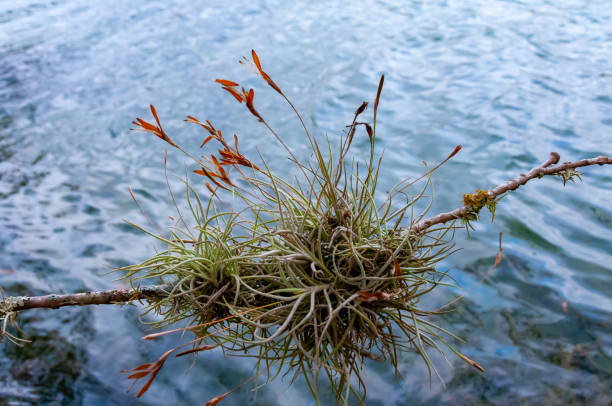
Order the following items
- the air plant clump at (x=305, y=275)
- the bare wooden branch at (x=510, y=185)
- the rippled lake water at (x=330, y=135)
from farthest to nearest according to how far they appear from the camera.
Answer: the rippled lake water at (x=330, y=135), the bare wooden branch at (x=510, y=185), the air plant clump at (x=305, y=275)

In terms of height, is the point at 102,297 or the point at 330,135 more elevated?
the point at 102,297

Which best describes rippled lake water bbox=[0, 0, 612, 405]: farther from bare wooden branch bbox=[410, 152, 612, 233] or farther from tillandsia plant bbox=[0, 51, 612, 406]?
bare wooden branch bbox=[410, 152, 612, 233]

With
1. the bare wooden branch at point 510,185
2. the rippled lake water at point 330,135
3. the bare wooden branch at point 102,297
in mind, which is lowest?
the rippled lake water at point 330,135

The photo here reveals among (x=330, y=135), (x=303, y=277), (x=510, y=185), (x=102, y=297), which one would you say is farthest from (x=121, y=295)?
(x=330, y=135)

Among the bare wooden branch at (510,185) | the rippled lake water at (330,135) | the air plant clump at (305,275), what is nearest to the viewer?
the air plant clump at (305,275)

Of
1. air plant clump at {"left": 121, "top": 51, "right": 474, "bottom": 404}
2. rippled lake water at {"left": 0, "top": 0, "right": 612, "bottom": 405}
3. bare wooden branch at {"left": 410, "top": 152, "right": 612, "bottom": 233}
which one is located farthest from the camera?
rippled lake water at {"left": 0, "top": 0, "right": 612, "bottom": 405}

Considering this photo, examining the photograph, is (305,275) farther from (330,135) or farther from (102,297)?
(330,135)

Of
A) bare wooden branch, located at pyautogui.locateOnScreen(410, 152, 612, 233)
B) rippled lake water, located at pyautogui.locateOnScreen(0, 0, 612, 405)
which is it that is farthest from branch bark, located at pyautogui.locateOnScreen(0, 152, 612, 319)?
rippled lake water, located at pyautogui.locateOnScreen(0, 0, 612, 405)

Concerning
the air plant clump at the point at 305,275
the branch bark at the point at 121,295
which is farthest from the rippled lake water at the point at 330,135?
the branch bark at the point at 121,295

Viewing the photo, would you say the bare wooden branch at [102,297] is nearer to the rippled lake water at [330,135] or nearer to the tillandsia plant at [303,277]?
the tillandsia plant at [303,277]
